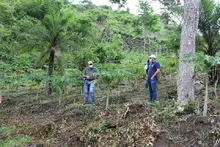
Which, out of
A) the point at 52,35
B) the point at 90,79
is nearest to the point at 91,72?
the point at 90,79

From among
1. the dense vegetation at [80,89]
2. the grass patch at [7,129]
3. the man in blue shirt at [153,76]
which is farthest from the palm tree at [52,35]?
the man in blue shirt at [153,76]

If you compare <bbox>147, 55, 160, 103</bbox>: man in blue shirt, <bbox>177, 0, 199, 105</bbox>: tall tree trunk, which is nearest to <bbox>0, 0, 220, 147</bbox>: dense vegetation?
<bbox>177, 0, 199, 105</bbox>: tall tree trunk

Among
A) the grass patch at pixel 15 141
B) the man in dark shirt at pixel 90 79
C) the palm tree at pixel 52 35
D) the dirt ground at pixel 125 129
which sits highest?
the palm tree at pixel 52 35

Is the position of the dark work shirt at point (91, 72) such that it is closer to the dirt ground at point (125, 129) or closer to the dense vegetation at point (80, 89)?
the dense vegetation at point (80, 89)

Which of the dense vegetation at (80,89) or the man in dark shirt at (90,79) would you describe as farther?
the man in dark shirt at (90,79)

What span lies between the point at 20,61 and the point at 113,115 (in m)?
15.4

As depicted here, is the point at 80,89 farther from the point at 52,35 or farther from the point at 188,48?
the point at 188,48

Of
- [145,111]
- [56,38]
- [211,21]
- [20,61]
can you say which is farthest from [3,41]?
[145,111]

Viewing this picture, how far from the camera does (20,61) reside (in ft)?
63.4

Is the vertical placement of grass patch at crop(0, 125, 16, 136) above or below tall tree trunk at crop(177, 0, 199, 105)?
below

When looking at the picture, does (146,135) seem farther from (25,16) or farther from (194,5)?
(25,16)

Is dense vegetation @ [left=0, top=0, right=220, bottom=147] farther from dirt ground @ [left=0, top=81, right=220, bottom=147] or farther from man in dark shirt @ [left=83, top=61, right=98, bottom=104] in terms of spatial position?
man in dark shirt @ [left=83, top=61, right=98, bottom=104]

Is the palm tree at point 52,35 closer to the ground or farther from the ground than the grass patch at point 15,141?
farther from the ground

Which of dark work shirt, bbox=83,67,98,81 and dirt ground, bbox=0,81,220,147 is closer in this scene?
dirt ground, bbox=0,81,220,147
